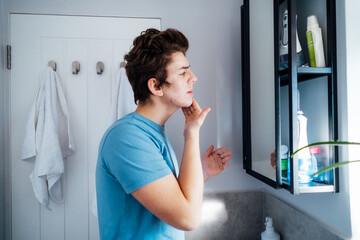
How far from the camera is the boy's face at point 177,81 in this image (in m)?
0.88

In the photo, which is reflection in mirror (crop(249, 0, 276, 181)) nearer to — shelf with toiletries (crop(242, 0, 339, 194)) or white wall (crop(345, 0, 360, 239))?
shelf with toiletries (crop(242, 0, 339, 194))

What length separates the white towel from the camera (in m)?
1.31

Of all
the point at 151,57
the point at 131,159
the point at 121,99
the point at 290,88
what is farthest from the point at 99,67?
the point at 290,88

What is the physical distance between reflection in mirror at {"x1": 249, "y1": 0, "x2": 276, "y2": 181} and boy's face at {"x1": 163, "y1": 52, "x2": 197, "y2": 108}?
0.37 meters

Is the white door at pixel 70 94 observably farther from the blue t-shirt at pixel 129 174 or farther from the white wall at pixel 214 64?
the blue t-shirt at pixel 129 174

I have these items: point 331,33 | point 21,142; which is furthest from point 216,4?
point 21,142

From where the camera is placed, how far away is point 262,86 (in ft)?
3.64

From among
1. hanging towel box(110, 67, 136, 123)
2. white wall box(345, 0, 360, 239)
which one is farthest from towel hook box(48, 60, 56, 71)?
white wall box(345, 0, 360, 239)

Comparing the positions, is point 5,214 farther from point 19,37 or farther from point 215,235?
point 215,235

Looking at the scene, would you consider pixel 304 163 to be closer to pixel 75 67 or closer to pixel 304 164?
pixel 304 164

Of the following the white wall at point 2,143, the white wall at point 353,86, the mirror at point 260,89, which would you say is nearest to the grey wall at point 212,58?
the mirror at point 260,89

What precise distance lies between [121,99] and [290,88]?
2.72ft

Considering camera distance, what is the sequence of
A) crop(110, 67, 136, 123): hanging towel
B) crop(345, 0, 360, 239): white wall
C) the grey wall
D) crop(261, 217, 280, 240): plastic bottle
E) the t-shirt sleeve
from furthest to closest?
the grey wall → crop(110, 67, 136, 123): hanging towel → crop(261, 217, 280, 240): plastic bottle → crop(345, 0, 360, 239): white wall → the t-shirt sleeve

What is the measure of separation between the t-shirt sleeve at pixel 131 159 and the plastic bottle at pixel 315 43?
2.13 feet
